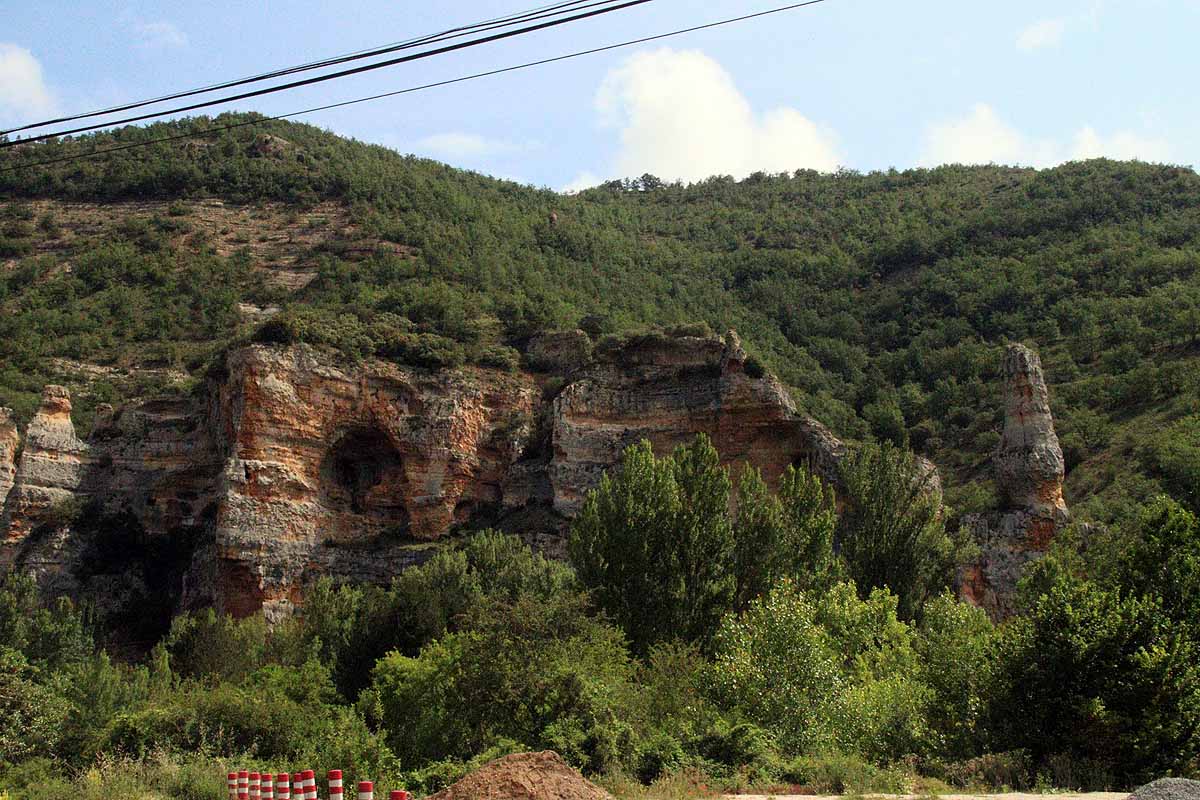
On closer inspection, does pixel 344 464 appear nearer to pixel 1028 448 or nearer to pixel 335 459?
pixel 335 459

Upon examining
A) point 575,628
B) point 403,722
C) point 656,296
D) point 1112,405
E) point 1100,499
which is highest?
point 656,296

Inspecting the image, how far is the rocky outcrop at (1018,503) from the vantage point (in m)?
40.4

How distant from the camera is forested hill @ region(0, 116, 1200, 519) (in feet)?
186

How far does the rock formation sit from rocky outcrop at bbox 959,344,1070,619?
6.84 m

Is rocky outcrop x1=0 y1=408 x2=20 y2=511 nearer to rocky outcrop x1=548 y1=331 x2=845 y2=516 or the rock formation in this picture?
the rock formation

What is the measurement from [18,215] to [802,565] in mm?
63629

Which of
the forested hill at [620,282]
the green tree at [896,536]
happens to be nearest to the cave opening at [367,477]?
the forested hill at [620,282]

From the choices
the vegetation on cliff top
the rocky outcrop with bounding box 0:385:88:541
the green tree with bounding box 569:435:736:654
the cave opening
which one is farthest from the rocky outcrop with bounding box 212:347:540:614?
the green tree with bounding box 569:435:736:654

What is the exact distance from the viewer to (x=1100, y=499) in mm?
46531

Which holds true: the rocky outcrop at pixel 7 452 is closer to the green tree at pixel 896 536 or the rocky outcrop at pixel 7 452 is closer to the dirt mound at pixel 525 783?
the green tree at pixel 896 536

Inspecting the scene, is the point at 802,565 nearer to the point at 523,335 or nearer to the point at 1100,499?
the point at 1100,499

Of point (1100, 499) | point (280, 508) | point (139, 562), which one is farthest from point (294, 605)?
point (1100, 499)

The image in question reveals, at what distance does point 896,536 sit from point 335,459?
992 inches

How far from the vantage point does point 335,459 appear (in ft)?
171
